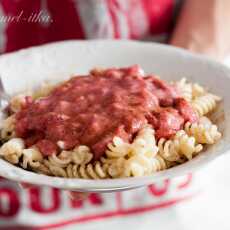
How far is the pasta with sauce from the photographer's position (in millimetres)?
1217

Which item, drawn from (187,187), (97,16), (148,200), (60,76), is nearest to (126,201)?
(148,200)

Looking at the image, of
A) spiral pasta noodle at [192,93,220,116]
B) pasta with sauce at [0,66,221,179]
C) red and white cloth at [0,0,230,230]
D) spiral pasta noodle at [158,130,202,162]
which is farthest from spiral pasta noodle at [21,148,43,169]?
red and white cloth at [0,0,230,230]

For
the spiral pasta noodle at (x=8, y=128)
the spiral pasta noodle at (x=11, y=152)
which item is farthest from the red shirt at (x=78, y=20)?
the spiral pasta noodle at (x=11, y=152)

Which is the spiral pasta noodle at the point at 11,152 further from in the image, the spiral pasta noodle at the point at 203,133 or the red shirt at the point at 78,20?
the red shirt at the point at 78,20

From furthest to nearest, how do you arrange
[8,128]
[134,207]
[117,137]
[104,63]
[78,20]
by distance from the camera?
[78,20] → [134,207] → [104,63] → [8,128] → [117,137]

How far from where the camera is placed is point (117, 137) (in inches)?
47.9

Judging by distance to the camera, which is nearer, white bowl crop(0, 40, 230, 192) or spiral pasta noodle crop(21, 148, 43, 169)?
spiral pasta noodle crop(21, 148, 43, 169)

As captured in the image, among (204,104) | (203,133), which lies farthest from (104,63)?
(203,133)

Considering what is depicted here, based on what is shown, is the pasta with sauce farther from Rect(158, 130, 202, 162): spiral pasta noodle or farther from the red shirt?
the red shirt

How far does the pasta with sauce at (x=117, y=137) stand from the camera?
1.22 m

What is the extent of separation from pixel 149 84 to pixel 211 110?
18 centimetres

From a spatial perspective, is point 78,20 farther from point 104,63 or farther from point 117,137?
point 117,137

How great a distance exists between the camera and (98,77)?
1.46 meters

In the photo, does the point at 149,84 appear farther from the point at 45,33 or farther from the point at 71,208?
the point at 45,33
